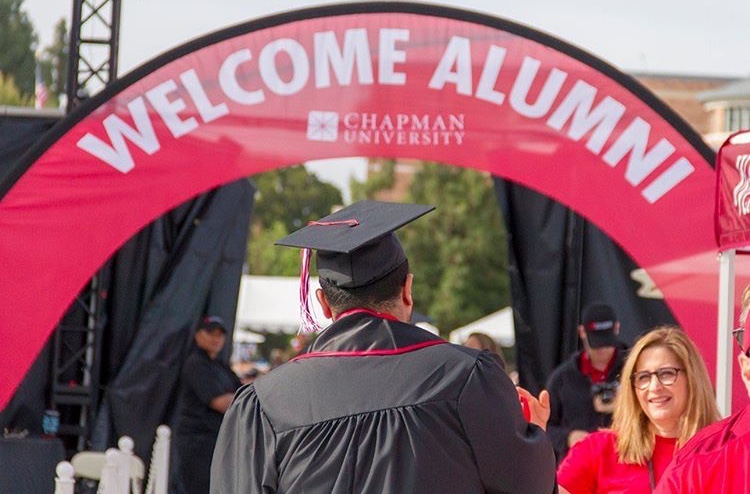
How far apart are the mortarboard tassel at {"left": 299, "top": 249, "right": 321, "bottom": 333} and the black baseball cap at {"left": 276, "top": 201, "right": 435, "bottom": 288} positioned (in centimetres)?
9

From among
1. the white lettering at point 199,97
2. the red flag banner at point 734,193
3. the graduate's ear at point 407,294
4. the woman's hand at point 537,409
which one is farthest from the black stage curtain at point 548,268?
the graduate's ear at point 407,294

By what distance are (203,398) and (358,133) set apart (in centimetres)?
211

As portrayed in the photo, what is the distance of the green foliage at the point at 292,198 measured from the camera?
58062 mm

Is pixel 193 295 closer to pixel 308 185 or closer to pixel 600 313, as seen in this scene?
pixel 600 313

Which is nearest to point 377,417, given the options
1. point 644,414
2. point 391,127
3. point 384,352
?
point 384,352

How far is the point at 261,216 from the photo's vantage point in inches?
2323

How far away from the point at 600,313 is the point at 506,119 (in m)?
1.26

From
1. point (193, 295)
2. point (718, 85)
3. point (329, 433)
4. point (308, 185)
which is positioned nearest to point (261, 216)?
point (308, 185)

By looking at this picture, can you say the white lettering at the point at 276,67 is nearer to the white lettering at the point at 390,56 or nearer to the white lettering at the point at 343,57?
the white lettering at the point at 343,57

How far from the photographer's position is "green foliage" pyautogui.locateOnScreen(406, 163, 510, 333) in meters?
37.3

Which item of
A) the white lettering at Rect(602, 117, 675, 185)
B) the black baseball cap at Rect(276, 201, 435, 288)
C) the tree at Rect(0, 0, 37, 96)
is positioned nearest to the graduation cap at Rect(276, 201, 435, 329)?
the black baseball cap at Rect(276, 201, 435, 288)

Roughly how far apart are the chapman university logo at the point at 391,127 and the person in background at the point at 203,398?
1816 millimetres

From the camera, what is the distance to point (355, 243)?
10.1 ft

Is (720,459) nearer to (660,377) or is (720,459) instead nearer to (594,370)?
(660,377)
